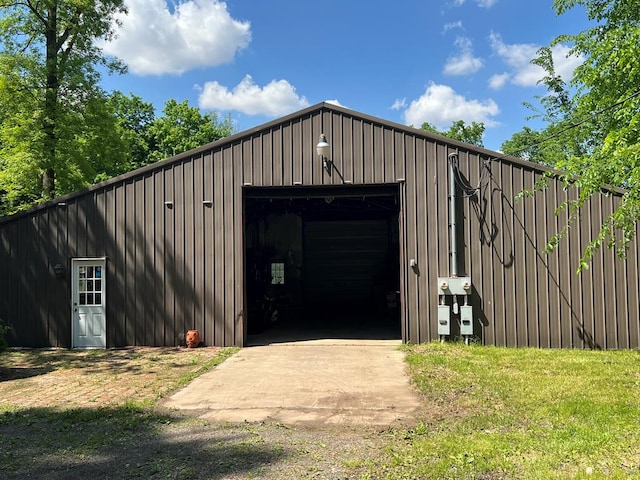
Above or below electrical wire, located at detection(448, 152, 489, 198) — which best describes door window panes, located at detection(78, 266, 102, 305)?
below

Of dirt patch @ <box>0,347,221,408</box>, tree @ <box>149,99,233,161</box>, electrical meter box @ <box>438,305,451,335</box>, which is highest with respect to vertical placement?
tree @ <box>149,99,233,161</box>

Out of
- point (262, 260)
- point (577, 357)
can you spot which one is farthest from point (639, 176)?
point (262, 260)

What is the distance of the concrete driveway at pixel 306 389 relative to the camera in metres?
5.19

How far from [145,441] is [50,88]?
13.9 m

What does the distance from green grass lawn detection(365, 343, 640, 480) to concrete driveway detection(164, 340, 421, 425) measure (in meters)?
0.42

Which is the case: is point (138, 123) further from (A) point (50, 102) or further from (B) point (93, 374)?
(B) point (93, 374)

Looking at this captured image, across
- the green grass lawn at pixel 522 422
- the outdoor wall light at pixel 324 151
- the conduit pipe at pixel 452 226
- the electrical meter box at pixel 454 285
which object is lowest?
the green grass lawn at pixel 522 422

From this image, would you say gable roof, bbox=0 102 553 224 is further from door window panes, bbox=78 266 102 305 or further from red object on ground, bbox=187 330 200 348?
red object on ground, bbox=187 330 200 348

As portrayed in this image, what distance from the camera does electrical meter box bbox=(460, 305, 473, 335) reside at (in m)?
8.77

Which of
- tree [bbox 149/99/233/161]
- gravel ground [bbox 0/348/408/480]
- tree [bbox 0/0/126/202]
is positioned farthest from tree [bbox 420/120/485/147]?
gravel ground [bbox 0/348/408/480]

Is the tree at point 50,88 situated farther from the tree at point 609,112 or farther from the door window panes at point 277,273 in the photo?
the tree at point 609,112

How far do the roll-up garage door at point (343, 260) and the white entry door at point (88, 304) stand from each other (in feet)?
28.4

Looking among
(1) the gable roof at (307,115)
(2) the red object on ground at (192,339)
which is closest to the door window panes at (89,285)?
(1) the gable roof at (307,115)

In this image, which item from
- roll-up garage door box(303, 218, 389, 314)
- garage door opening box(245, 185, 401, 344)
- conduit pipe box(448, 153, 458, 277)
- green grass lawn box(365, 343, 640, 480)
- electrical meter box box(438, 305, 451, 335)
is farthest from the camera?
roll-up garage door box(303, 218, 389, 314)
